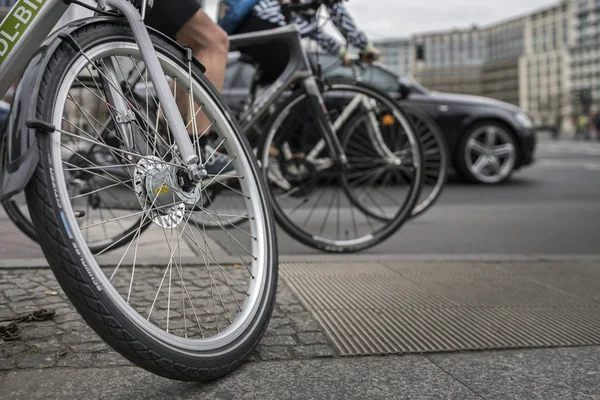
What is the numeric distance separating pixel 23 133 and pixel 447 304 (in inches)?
74.9

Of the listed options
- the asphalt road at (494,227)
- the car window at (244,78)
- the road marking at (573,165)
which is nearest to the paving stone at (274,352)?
the asphalt road at (494,227)

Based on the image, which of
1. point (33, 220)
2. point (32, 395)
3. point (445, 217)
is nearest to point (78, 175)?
point (32, 395)

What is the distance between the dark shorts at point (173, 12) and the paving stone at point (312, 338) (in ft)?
4.01

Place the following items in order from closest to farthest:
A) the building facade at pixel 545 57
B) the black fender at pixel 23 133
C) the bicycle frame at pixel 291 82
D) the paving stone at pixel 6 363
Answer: the black fender at pixel 23 133
the paving stone at pixel 6 363
the bicycle frame at pixel 291 82
the building facade at pixel 545 57

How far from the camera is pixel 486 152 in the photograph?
900 centimetres

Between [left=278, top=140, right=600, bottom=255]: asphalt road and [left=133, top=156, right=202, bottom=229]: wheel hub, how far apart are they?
7.55 ft

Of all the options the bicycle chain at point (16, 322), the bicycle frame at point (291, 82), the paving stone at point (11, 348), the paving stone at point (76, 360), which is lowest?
the paving stone at point (76, 360)

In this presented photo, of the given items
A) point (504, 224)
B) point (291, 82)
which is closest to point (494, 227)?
point (504, 224)

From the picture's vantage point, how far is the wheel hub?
1721mm

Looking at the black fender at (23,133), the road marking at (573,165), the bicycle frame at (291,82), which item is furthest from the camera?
the road marking at (573,165)

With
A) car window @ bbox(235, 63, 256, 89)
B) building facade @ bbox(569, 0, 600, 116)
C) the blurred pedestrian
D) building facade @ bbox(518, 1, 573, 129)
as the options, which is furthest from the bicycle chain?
building facade @ bbox(518, 1, 573, 129)

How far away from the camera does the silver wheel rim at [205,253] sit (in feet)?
4.51

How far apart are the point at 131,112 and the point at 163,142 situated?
16cm

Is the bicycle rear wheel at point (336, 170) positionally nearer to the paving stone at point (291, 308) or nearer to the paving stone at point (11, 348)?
→ the paving stone at point (291, 308)
